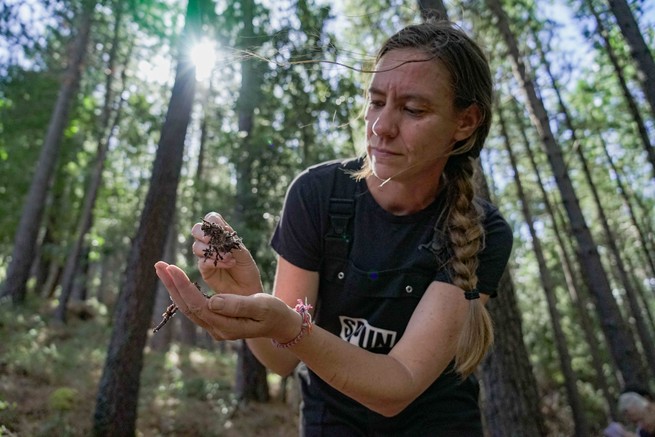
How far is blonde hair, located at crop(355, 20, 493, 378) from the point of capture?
215 centimetres

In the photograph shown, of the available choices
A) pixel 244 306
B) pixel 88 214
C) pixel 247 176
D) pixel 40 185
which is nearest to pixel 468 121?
pixel 244 306

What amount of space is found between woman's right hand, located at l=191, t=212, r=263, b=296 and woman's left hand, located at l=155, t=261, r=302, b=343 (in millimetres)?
288

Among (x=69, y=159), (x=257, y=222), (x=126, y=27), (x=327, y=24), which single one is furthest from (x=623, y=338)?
(x=69, y=159)

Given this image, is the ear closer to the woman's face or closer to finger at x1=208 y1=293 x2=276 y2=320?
the woman's face

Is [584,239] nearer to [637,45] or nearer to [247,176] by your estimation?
[637,45]

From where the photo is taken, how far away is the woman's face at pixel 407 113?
6.97ft

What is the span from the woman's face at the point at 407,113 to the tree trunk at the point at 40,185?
16161 mm

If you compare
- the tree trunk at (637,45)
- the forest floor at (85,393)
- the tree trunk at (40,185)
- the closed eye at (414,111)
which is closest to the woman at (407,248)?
the closed eye at (414,111)

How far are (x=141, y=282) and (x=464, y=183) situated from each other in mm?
6865

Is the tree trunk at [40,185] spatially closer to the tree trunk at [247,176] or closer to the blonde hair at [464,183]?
the tree trunk at [247,176]

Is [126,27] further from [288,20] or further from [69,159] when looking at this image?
[288,20]

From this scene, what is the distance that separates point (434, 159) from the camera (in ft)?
7.71

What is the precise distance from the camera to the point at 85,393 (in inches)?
381

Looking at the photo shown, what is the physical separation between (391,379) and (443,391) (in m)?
0.60
